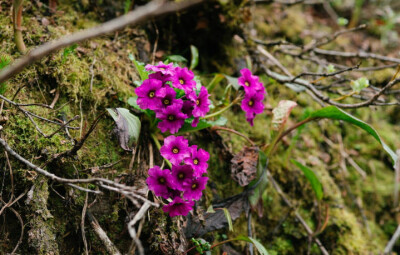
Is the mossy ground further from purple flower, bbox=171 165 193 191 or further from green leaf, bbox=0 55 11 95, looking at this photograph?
purple flower, bbox=171 165 193 191

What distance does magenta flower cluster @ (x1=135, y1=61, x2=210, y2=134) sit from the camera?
5.35ft

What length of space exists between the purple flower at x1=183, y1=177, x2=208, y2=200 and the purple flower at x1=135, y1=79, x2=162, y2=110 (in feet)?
1.44

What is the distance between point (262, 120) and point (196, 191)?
1.36m

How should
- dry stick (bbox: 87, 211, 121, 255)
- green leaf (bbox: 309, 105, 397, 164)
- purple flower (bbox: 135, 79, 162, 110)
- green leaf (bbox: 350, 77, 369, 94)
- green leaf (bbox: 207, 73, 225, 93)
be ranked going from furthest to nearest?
1. green leaf (bbox: 207, 73, 225, 93)
2. green leaf (bbox: 350, 77, 369, 94)
3. green leaf (bbox: 309, 105, 397, 164)
4. purple flower (bbox: 135, 79, 162, 110)
5. dry stick (bbox: 87, 211, 121, 255)

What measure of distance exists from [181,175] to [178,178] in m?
0.02

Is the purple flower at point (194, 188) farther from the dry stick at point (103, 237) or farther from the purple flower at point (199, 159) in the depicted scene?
the dry stick at point (103, 237)

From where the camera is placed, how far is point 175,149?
1.62 m

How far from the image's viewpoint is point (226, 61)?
279cm

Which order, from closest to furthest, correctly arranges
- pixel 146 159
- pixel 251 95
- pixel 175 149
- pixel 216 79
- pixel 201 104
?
1. pixel 175 149
2. pixel 201 104
3. pixel 146 159
4. pixel 251 95
5. pixel 216 79

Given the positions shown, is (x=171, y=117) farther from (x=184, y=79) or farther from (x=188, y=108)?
(x=184, y=79)

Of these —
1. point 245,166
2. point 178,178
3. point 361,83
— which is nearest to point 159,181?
point 178,178

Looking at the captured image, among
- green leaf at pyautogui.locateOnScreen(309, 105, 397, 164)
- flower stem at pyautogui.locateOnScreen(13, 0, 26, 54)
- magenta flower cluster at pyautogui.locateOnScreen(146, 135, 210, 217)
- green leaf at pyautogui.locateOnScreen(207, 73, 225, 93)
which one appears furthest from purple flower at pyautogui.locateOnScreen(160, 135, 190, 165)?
flower stem at pyautogui.locateOnScreen(13, 0, 26, 54)

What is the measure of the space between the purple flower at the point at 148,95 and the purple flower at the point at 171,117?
0.05 metres

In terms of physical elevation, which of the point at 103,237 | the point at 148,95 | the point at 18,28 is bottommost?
the point at 103,237
